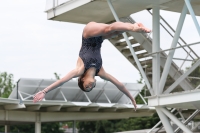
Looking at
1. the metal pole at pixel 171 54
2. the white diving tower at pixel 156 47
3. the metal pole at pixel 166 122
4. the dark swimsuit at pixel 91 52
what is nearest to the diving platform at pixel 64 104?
the white diving tower at pixel 156 47

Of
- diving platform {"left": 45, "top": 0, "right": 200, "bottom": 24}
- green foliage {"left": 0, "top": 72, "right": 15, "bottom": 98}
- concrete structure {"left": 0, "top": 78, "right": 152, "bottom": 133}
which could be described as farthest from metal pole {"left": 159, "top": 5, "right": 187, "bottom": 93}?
green foliage {"left": 0, "top": 72, "right": 15, "bottom": 98}

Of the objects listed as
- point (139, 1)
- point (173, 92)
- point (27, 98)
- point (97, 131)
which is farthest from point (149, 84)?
point (97, 131)

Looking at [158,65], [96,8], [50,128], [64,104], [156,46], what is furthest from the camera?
[50,128]

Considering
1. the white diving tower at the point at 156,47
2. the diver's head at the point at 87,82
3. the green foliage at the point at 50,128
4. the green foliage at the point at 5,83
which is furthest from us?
the green foliage at the point at 5,83

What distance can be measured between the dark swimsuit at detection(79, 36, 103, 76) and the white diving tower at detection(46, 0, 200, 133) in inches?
485

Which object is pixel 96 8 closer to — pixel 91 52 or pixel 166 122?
pixel 166 122

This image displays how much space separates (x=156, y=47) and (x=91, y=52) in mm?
15876

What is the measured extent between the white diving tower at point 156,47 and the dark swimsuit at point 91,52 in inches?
485

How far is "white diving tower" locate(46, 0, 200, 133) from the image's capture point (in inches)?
1022

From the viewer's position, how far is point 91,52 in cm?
1216

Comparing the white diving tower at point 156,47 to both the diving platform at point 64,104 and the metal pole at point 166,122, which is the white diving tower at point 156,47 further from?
the diving platform at point 64,104

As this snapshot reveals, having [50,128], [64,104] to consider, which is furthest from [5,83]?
[64,104]

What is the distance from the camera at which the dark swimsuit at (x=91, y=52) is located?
39.5ft

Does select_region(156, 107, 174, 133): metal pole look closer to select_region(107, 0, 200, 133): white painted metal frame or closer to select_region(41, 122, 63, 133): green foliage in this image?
select_region(107, 0, 200, 133): white painted metal frame
